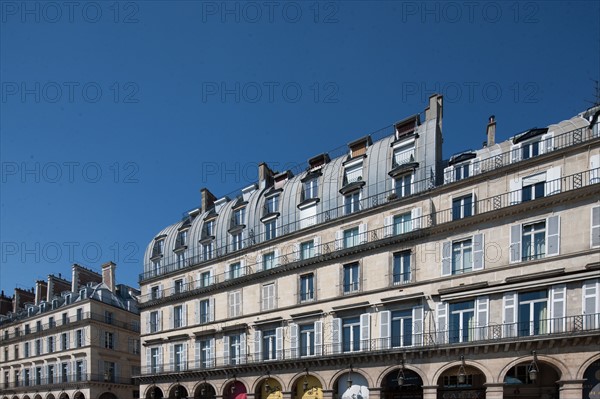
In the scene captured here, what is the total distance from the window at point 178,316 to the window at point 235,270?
5.96 meters

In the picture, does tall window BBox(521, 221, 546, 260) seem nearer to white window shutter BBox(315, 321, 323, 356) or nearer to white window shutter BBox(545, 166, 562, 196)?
white window shutter BBox(545, 166, 562, 196)

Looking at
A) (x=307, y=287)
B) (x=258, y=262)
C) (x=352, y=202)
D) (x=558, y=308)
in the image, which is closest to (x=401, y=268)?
(x=352, y=202)

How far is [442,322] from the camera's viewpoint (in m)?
25.1

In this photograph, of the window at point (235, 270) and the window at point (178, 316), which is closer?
the window at point (235, 270)

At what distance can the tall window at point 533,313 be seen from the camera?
72.3ft

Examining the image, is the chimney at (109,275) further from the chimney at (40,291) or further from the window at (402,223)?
the window at (402,223)

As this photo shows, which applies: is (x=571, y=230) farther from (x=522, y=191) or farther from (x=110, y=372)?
(x=110, y=372)

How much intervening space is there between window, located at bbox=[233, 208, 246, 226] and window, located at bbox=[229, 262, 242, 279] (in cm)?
324

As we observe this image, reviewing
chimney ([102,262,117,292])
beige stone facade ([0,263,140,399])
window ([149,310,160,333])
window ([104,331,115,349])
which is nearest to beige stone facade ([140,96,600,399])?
window ([149,310,160,333])

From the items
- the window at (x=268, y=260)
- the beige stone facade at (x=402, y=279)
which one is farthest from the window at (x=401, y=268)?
the window at (x=268, y=260)

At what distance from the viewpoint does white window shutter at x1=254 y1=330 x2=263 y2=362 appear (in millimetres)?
32625

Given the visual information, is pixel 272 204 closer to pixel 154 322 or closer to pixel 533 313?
pixel 154 322

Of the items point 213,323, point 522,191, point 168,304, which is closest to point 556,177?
point 522,191

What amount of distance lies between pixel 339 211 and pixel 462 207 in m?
8.30
